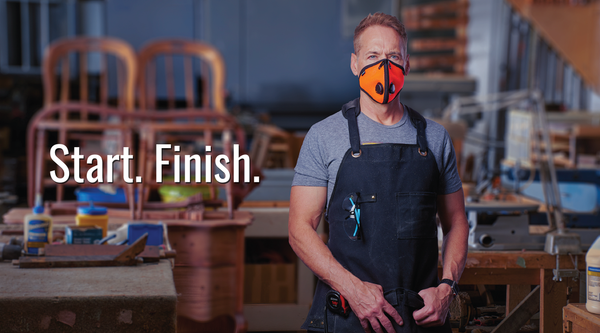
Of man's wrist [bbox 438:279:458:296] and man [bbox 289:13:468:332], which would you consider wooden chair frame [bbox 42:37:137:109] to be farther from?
man's wrist [bbox 438:279:458:296]

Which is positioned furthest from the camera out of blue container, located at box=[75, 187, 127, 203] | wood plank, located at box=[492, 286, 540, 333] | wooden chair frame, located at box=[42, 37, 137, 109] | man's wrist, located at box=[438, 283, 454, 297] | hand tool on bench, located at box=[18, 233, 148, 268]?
wooden chair frame, located at box=[42, 37, 137, 109]

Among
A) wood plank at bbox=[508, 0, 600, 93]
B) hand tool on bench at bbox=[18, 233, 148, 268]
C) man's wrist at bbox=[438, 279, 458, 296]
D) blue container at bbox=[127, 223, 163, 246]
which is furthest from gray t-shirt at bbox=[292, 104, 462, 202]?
wood plank at bbox=[508, 0, 600, 93]

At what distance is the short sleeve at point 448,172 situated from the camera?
4.64 ft

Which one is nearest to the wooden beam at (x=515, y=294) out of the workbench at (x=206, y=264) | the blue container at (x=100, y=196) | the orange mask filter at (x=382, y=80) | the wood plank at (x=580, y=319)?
the wood plank at (x=580, y=319)

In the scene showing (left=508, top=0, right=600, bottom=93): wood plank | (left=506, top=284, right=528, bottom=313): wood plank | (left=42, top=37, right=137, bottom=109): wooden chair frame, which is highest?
(left=508, top=0, right=600, bottom=93): wood plank

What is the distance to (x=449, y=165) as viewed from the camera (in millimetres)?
1420

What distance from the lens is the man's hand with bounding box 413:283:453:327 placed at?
132 centimetres

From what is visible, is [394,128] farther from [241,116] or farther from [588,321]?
[241,116]

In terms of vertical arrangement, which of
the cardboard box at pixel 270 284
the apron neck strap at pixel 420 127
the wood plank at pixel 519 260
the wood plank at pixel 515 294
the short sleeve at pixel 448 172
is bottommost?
the cardboard box at pixel 270 284

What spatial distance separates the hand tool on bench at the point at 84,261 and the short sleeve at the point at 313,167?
52cm

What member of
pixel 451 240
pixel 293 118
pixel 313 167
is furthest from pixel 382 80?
pixel 293 118

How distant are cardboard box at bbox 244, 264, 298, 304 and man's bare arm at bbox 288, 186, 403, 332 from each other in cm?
131

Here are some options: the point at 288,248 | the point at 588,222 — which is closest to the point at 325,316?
the point at 288,248

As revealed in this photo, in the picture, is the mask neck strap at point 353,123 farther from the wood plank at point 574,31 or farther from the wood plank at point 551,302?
the wood plank at point 574,31
